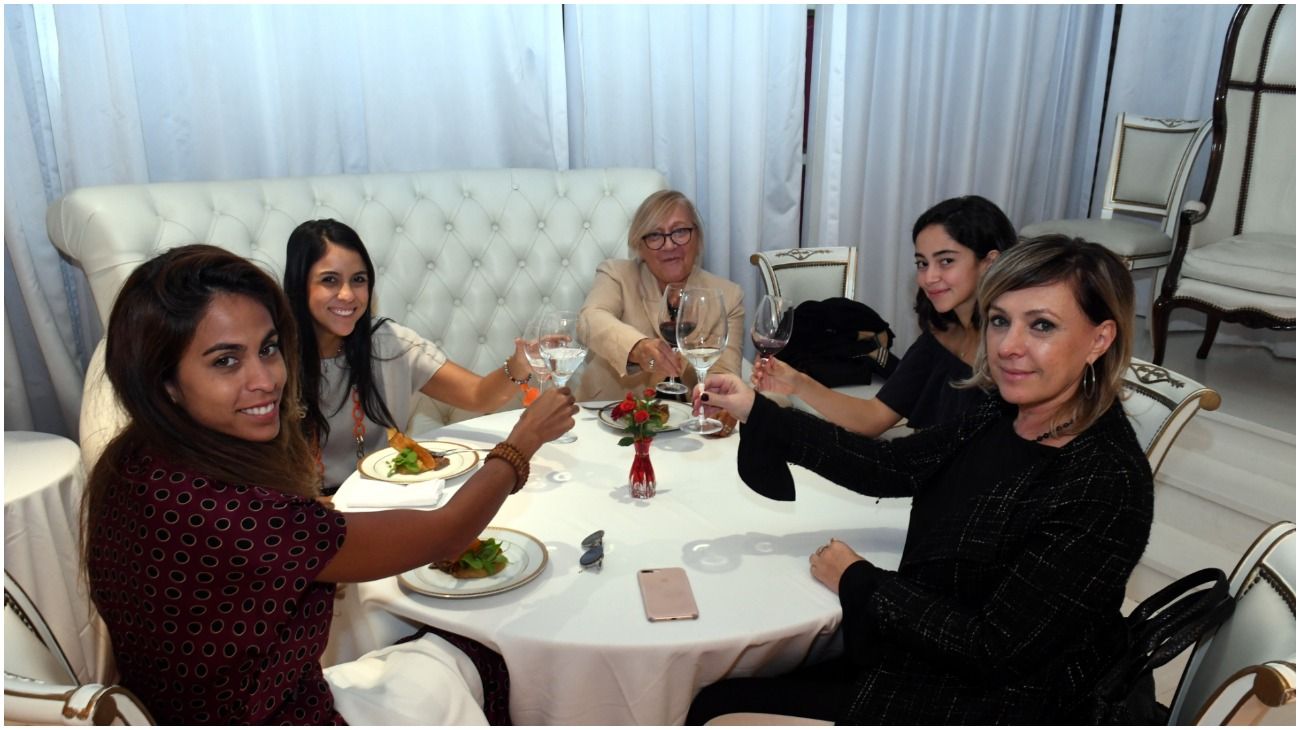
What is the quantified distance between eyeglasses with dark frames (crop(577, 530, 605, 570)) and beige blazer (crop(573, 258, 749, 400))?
136 centimetres

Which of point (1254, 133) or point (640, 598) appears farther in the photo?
point (1254, 133)

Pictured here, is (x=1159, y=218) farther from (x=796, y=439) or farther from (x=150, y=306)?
(x=150, y=306)

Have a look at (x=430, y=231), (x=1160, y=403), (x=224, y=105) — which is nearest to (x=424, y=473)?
(x=430, y=231)

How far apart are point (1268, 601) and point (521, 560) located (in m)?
1.17

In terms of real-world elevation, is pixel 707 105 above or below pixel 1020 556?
above

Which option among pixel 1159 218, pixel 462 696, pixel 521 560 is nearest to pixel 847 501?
pixel 521 560

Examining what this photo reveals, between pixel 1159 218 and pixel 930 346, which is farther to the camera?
pixel 1159 218

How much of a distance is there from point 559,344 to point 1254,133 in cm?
364

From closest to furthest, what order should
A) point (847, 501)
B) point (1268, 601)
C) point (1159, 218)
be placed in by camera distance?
point (1268, 601) < point (847, 501) < point (1159, 218)

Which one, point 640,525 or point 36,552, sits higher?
point 640,525

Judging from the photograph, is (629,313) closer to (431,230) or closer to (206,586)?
(431,230)

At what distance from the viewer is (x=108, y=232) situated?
2713mm

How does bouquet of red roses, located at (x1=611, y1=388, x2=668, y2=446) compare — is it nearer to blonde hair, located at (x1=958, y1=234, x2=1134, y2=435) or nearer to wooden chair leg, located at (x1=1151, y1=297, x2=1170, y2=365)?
blonde hair, located at (x1=958, y1=234, x2=1134, y2=435)

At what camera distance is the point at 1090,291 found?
153cm
